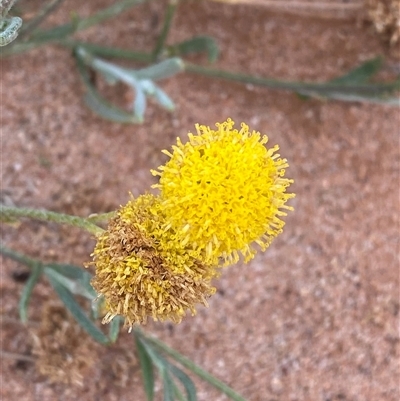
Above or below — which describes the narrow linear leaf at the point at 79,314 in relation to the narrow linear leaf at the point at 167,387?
above

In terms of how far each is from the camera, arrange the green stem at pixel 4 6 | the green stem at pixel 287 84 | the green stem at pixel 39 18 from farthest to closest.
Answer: the green stem at pixel 287 84 → the green stem at pixel 39 18 → the green stem at pixel 4 6

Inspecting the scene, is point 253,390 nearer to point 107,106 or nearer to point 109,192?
point 109,192

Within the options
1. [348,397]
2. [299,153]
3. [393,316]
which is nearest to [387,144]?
[299,153]

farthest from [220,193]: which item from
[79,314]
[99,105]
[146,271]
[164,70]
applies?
[99,105]

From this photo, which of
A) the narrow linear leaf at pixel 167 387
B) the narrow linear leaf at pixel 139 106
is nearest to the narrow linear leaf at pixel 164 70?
the narrow linear leaf at pixel 139 106

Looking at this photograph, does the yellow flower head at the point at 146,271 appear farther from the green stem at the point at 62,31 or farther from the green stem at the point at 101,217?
the green stem at the point at 62,31

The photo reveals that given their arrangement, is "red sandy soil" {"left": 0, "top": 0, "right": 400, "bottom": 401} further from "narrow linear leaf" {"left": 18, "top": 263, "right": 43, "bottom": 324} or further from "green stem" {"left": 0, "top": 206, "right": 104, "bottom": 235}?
"green stem" {"left": 0, "top": 206, "right": 104, "bottom": 235}
